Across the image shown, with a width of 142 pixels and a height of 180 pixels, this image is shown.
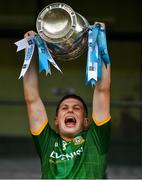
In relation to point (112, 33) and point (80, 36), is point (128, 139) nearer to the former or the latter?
point (112, 33)

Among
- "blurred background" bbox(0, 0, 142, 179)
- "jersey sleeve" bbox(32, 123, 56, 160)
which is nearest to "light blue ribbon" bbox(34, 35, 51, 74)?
"jersey sleeve" bbox(32, 123, 56, 160)

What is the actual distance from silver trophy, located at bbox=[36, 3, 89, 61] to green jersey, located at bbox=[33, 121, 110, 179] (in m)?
0.46

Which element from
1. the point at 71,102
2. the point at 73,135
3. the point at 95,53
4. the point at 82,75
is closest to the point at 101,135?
the point at 73,135

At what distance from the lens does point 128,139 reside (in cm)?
871

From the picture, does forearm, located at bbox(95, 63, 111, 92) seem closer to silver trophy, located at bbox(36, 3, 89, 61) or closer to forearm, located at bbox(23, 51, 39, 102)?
silver trophy, located at bbox(36, 3, 89, 61)

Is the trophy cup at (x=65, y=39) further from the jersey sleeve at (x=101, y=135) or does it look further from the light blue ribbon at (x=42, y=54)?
the jersey sleeve at (x=101, y=135)

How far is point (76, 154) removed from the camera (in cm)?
321

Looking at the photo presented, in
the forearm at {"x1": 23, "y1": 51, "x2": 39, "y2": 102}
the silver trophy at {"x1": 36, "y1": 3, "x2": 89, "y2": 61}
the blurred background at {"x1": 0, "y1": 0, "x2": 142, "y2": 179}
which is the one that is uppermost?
the silver trophy at {"x1": 36, "y1": 3, "x2": 89, "y2": 61}

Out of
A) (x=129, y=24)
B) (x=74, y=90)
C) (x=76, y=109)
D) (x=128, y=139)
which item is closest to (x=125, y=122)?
(x=128, y=139)

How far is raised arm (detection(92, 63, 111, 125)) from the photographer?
325 centimetres

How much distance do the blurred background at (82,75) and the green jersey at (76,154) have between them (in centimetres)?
514

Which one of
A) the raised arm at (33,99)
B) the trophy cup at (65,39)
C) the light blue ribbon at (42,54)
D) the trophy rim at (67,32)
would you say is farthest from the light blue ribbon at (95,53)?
the raised arm at (33,99)

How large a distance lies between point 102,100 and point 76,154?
0.33 meters

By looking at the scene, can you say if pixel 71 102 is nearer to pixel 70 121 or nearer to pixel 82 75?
pixel 70 121
